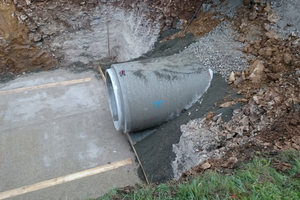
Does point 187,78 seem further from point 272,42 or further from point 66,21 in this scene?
point 66,21

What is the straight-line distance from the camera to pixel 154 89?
15.3 ft

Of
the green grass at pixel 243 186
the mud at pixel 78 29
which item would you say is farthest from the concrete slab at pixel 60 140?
the green grass at pixel 243 186

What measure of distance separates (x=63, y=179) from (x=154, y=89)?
7.85 feet

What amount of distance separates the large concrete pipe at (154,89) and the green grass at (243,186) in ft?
5.92

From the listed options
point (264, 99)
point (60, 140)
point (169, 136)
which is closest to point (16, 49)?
point (60, 140)

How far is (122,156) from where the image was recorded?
510cm

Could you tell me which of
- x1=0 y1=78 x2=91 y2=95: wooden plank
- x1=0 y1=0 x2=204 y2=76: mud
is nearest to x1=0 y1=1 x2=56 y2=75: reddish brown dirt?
x1=0 y1=0 x2=204 y2=76: mud

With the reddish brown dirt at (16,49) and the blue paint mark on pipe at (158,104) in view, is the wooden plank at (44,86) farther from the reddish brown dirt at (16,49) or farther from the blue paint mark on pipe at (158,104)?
the blue paint mark on pipe at (158,104)

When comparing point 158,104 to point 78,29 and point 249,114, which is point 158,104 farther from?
point 78,29

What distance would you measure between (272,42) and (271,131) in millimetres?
2048

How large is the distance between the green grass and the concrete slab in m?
1.76

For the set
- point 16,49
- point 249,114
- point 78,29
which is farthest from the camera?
point 78,29

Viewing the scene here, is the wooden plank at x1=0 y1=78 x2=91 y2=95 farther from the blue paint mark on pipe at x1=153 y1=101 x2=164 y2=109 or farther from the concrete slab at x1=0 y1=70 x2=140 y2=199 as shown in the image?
the blue paint mark on pipe at x1=153 y1=101 x2=164 y2=109

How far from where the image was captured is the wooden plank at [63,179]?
441 cm
